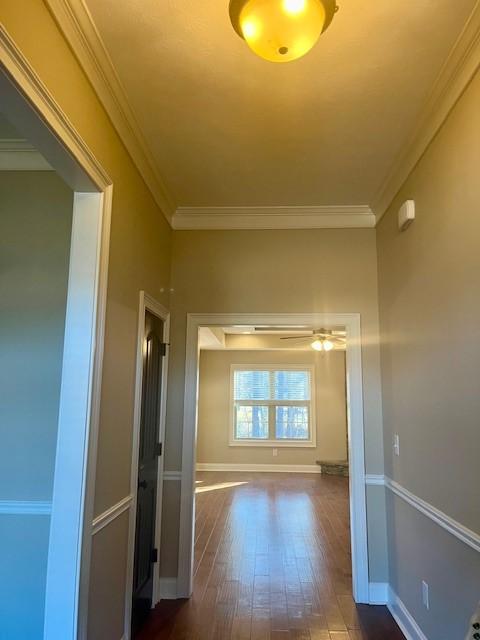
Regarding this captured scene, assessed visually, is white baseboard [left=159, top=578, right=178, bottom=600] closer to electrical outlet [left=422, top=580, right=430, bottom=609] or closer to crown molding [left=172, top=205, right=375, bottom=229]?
electrical outlet [left=422, top=580, right=430, bottom=609]

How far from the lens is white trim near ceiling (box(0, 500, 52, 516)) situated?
2.19 m

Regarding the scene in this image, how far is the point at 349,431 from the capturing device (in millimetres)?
3256

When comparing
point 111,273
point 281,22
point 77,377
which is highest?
point 281,22

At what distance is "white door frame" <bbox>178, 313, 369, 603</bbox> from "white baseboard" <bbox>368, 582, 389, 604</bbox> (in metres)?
0.03

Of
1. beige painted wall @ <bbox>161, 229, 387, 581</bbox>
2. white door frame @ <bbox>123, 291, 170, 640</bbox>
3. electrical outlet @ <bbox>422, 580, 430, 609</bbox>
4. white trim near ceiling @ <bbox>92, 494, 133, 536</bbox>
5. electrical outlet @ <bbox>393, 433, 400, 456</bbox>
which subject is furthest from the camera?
beige painted wall @ <bbox>161, 229, 387, 581</bbox>

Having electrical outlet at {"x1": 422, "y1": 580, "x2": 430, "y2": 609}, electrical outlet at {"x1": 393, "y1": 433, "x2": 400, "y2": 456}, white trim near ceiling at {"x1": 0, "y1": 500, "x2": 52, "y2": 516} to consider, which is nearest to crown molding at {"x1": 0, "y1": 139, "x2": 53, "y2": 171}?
white trim near ceiling at {"x1": 0, "y1": 500, "x2": 52, "y2": 516}

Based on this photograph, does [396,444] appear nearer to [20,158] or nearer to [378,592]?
[378,592]

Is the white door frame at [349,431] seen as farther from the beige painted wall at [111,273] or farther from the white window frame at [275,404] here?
the white window frame at [275,404]

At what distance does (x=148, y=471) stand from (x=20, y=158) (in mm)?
2133

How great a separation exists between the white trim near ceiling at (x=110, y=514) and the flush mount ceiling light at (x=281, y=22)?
6.60 ft

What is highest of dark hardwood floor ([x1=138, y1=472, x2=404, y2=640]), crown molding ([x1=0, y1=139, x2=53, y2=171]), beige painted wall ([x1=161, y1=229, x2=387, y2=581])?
crown molding ([x1=0, y1=139, x2=53, y2=171])

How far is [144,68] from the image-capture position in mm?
1971

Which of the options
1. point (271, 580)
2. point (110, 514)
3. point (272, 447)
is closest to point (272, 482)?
point (272, 447)

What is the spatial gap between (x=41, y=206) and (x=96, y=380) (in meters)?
1.19
